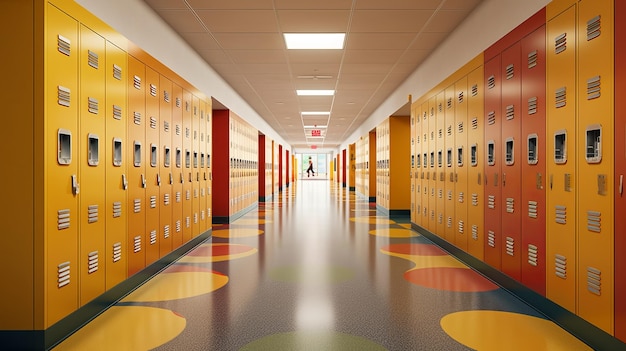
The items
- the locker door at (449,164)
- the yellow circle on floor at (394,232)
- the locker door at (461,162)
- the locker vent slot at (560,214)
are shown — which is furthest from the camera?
the yellow circle on floor at (394,232)

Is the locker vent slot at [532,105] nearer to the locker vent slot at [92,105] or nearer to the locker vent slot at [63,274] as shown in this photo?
the locker vent slot at [92,105]

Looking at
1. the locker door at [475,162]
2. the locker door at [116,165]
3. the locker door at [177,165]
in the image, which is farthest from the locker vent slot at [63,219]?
the locker door at [475,162]

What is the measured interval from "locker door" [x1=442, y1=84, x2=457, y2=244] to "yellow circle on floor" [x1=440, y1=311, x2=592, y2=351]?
2503 millimetres

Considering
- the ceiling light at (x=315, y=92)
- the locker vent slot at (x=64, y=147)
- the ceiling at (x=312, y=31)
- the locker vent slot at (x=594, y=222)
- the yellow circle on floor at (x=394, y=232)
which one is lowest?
the yellow circle on floor at (x=394, y=232)

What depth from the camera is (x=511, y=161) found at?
13.5 ft

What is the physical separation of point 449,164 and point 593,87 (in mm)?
3298

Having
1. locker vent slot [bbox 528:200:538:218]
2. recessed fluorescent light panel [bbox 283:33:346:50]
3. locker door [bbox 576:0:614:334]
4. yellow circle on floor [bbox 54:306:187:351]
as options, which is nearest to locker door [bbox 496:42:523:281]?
locker vent slot [bbox 528:200:538:218]

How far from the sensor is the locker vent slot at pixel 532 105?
3.63 meters

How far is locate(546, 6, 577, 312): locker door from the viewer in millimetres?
3070

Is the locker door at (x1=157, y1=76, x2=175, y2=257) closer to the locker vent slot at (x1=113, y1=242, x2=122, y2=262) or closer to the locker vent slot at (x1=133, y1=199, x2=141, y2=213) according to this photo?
the locker vent slot at (x1=133, y1=199, x2=141, y2=213)

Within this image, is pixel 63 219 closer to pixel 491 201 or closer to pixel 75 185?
pixel 75 185

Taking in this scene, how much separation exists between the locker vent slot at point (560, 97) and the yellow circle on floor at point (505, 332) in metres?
1.72

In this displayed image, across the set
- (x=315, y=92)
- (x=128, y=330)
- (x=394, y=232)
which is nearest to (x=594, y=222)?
(x=128, y=330)

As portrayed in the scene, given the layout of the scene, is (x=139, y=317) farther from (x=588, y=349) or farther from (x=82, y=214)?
Answer: (x=588, y=349)
